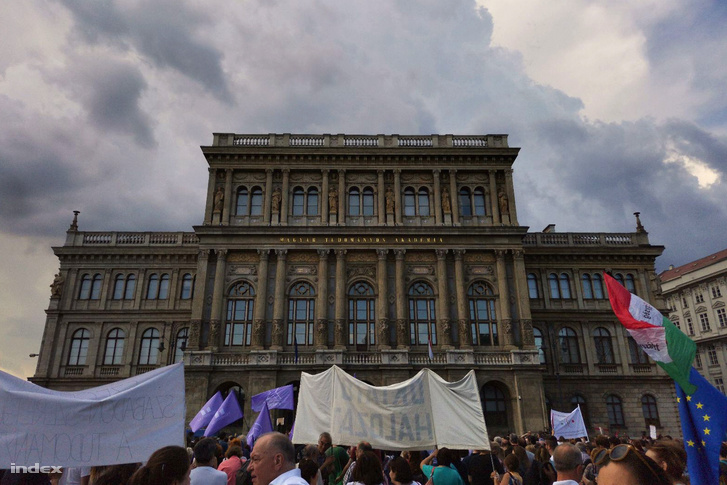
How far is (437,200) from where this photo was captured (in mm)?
38594

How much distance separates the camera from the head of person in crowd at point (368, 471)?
5816mm

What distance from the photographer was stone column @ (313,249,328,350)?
34.2 meters

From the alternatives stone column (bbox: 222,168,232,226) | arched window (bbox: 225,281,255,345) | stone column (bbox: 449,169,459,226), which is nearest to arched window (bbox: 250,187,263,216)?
stone column (bbox: 222,168,232,226)

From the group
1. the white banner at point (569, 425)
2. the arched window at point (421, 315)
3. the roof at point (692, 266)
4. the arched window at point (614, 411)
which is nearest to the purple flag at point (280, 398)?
the white banner at point (569, 425)

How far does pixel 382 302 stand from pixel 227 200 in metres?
15.0

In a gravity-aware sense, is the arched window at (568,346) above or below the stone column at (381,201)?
below

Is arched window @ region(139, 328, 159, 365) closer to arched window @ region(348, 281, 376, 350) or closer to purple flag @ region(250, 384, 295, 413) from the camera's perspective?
arched window @ region(348, 281, 376, 350)

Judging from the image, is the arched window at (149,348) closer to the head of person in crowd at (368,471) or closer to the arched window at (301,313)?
the arched window at (301,313)

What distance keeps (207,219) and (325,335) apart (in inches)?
525

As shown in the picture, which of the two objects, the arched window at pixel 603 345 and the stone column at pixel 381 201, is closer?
the stone column at pixel 381 201

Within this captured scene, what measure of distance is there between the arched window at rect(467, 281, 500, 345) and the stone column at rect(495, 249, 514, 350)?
2.02 ft

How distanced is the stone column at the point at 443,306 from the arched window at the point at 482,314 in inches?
81.6

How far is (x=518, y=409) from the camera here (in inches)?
1281

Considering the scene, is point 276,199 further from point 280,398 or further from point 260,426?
point 260,426
